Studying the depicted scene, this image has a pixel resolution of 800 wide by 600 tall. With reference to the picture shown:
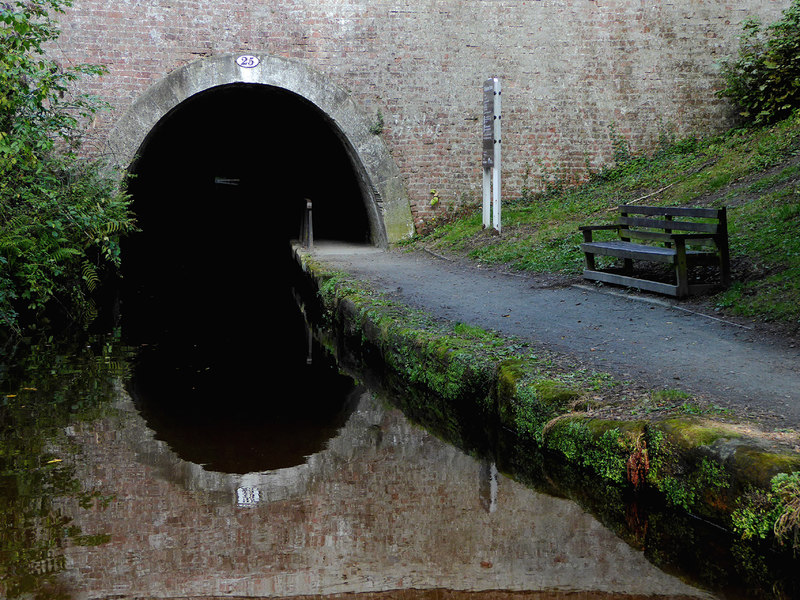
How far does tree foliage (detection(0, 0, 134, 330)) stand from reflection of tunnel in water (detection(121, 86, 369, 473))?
0.94 m

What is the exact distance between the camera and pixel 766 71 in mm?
12672

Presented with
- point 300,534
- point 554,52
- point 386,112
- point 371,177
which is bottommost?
point 300,534

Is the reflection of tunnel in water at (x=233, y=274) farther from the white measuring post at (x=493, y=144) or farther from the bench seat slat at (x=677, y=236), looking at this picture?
the white measuring post at (x=493, y=144)

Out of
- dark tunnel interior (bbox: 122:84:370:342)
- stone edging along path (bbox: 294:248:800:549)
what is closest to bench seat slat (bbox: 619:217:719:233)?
stone edging along path (bbox: 294:248:800:549)

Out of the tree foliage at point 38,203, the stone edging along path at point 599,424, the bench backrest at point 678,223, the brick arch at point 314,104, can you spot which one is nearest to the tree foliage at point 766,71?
the bench backrest at point 678,223

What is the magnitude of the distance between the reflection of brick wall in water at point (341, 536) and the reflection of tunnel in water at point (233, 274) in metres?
0.50

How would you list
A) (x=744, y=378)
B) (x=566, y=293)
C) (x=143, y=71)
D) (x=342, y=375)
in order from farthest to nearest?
1. (x=143, y=71)
2. (x=566, y=293)
3. (x=342, y=375)
4. (x=744, y=378)

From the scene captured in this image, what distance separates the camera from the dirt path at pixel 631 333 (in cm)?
446

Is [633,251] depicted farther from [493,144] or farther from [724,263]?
[493,144]

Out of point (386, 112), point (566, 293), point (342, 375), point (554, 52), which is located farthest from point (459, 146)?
point (342, 375)

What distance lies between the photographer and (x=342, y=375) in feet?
23.3

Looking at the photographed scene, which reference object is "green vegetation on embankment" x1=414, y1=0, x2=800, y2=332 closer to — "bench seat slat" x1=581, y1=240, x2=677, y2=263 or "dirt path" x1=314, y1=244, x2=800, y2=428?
"bench seat slat" x1=581, y1=240, x2=677, y2=263

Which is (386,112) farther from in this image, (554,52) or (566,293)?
(566,293)

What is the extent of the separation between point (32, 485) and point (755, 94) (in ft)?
39.4
